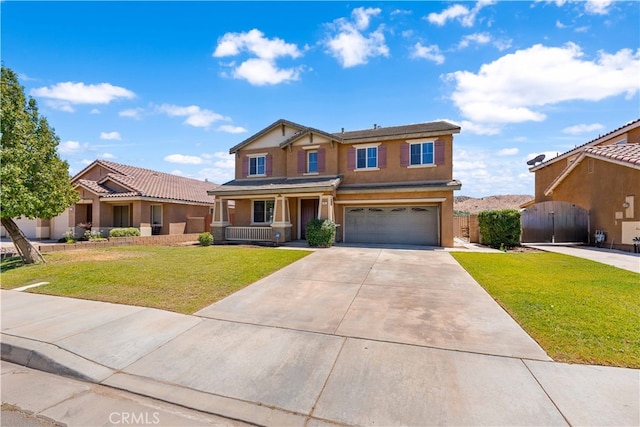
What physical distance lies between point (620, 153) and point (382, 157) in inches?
435

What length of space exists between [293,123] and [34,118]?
12.0 metres

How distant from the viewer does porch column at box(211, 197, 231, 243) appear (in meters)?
17.6

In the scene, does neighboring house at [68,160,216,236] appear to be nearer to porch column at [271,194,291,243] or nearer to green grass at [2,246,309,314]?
green grass at [2,246,309,314]

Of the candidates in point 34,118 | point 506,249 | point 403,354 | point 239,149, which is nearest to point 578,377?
point 403,354

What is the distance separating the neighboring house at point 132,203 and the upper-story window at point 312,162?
438 inches

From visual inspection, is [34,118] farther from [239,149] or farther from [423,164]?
[423,164]

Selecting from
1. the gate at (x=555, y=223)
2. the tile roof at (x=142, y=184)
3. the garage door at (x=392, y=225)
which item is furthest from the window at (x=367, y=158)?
the tile roof at (x=142, y=184)

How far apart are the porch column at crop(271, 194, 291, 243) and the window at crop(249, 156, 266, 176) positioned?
3.59 m

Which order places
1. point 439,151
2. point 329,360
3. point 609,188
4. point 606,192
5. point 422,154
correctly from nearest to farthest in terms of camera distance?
point 329,360 → point 609,188 → point 606,192 → point 439,151 → point 422,154

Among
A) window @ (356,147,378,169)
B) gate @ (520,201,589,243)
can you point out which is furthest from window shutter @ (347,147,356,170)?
gate @ (520,201,589,243)

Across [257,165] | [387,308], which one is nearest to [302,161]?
[257,165]

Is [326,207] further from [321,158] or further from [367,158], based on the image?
Result: [367,158]

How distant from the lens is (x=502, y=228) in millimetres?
A: 14773

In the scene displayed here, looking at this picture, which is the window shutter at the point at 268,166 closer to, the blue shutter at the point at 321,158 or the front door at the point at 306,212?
the front door at the point at 306,212
